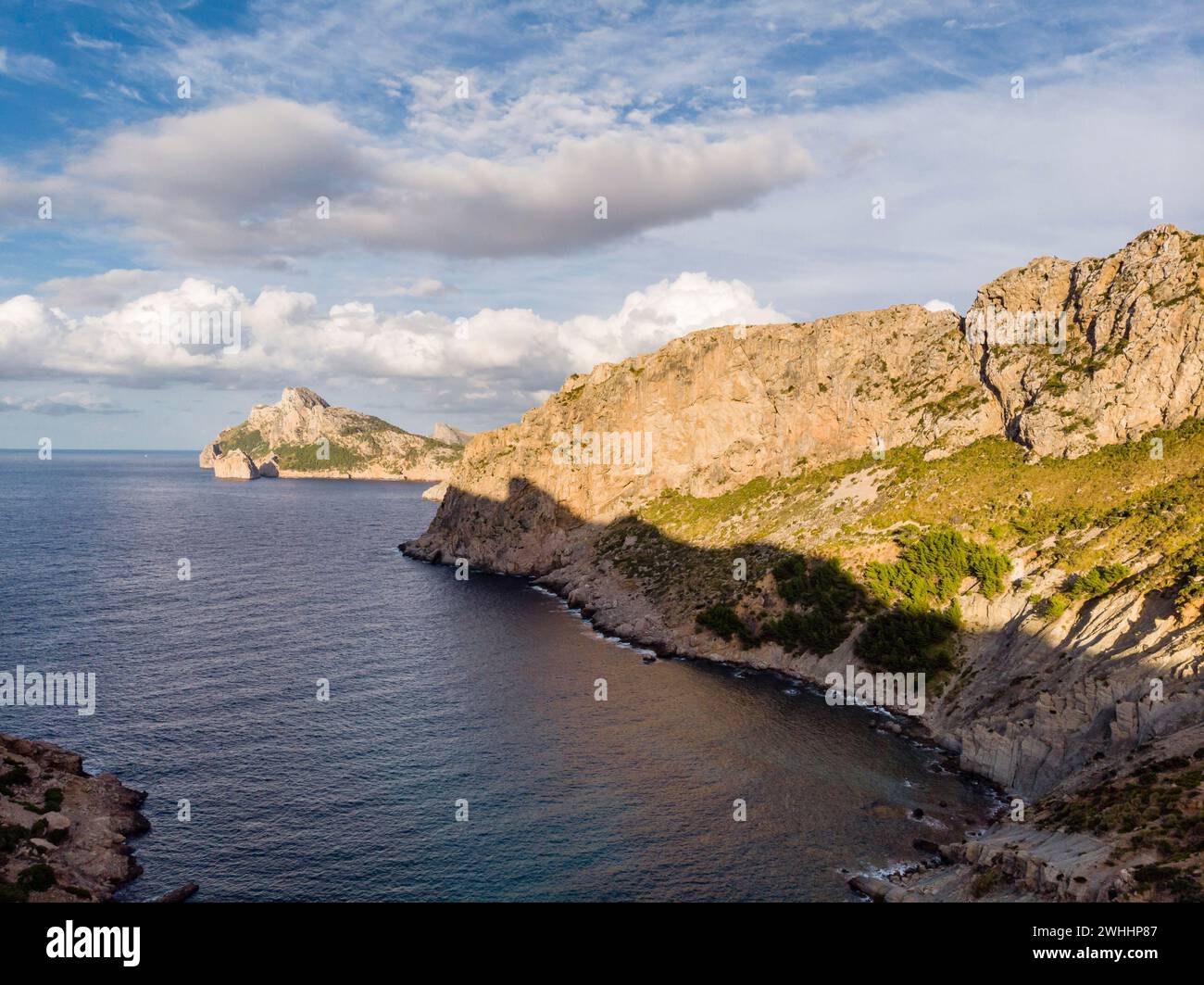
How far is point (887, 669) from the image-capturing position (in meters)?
83.3

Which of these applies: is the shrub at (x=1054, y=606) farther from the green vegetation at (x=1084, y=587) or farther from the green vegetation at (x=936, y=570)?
the green vegetation at (x=936, y=570)

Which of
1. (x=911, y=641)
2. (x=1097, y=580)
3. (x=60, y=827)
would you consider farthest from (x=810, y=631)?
(x=60, y=827)

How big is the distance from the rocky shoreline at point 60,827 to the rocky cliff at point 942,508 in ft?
193

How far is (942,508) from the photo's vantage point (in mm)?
95688

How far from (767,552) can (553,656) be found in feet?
118

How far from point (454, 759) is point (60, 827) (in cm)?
2863

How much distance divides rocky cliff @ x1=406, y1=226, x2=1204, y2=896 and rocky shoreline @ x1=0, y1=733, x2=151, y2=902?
5891cm

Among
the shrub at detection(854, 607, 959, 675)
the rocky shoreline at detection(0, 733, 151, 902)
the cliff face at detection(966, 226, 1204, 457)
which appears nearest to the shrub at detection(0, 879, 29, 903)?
the rocky shoreline at detection(0, 733, 151, 902)

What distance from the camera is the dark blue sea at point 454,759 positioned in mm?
49938

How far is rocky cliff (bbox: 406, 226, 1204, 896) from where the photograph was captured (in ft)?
204

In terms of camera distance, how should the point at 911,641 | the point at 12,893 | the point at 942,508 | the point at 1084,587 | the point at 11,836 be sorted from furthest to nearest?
1. the point at 942,508
2. the point at 911,641
3. the point at 1084,587
4. the point at 11,836
5. the point at 12,893

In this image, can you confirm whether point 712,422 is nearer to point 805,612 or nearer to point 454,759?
point 805,612

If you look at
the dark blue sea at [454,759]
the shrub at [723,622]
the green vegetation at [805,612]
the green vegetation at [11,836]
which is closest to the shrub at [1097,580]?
the dark blue sea at [454,759]
